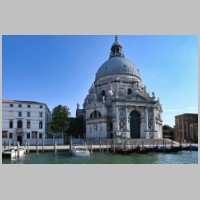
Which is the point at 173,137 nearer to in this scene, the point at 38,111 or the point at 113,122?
the point at 113,122

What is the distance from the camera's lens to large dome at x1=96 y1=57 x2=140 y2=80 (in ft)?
96.6

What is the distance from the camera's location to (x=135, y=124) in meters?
26.0

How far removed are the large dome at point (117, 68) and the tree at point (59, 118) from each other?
23.5 ft

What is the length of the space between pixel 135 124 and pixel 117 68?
22.5ft

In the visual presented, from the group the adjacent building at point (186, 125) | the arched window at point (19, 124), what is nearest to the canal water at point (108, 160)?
the arched window at point (19, 124)

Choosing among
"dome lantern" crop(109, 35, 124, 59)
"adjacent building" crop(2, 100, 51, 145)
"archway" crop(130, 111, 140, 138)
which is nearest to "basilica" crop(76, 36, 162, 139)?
"archway" crop(130, 111, 140, 138)

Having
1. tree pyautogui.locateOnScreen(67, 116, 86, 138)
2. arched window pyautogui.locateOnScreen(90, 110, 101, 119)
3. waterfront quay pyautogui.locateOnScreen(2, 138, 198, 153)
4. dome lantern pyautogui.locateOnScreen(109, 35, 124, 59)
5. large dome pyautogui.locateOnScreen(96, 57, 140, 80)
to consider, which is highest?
dome lantern pyautogui.locateOnScreen(109, 35, 124, 59)

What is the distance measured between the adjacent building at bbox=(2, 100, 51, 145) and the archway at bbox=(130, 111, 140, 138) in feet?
26.9

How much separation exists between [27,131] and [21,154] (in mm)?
9571

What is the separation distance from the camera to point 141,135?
2589 centimetres

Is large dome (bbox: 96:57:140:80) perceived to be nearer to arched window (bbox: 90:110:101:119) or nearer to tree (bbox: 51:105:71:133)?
arched window (bbox: 90:110:101:119)

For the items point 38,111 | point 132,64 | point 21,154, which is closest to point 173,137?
point 132,64

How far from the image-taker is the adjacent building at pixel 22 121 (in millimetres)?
23734

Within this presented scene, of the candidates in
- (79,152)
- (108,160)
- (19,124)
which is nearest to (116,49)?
(19,124)
